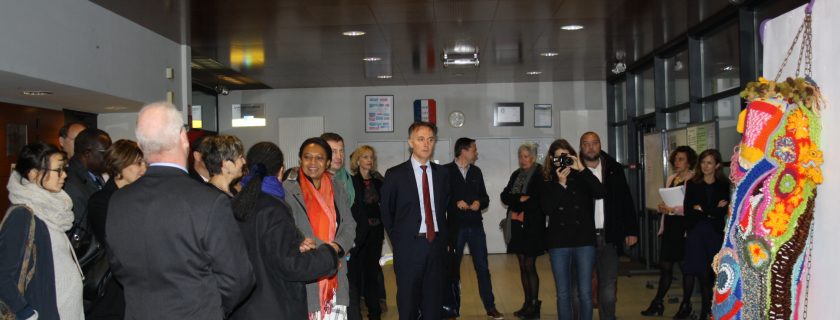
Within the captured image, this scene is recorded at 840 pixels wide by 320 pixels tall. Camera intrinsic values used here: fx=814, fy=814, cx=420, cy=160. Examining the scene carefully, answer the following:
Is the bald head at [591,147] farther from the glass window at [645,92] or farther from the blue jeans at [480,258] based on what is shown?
the glass window at [645,92]

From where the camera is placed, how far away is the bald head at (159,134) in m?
2.57

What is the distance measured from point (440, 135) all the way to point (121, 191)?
11.1 meters

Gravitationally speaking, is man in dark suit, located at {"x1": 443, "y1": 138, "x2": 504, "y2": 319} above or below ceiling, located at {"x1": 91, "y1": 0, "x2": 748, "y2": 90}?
below

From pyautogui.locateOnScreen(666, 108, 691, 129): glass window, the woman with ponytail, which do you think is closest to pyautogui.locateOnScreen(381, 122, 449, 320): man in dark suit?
the woman with ponytail

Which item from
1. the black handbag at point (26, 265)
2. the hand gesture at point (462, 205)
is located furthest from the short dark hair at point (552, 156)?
the black handbag at point (26, 265)

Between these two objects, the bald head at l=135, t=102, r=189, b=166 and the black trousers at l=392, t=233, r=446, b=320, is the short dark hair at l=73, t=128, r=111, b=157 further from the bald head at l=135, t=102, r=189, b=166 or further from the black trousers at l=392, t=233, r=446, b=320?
the bald head at l=135, t=102, r=189, b=166

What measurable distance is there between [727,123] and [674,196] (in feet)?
4.49

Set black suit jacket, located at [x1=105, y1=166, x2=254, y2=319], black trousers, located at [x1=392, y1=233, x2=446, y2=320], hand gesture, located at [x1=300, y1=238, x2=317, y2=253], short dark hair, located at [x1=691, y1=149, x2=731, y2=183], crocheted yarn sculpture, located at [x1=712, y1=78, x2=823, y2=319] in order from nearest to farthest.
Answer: black suit jacket, located at [x1=105, y1=166, x2=254, y2=319] → crocheted yarn sculpture, located at [x1=712, y1=78, x2=823, y2=319] → hand gesture, located at [x1=300, y1=238, x2=317, y2=253] → black trousers, located at [x1=392, y1=233, x2=446, y2=320] → short dark hair, located at [x1=691, y1=149, x2=731, y2=183]

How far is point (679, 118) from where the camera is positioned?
9.95m

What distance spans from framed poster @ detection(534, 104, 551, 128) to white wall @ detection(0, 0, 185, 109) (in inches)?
255

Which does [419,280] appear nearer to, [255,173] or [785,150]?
[255,173]

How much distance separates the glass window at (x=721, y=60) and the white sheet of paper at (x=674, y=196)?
1255 millimetres

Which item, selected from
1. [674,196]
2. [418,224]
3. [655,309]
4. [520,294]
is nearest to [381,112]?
[520,294]

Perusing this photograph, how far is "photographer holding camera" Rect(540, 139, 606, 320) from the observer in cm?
561
